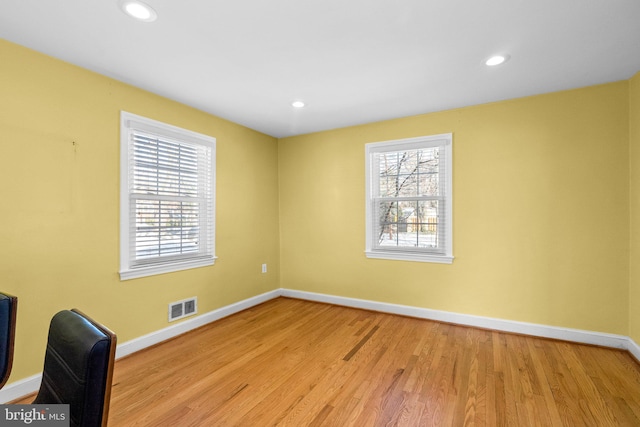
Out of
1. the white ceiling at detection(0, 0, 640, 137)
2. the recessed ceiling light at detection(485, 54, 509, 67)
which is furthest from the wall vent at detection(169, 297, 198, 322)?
the recessed ceiling light at detection(485, 54, 509, 67)

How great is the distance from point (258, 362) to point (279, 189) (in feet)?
8.78

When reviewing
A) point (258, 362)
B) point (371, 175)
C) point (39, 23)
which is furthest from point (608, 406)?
point (39, 23)

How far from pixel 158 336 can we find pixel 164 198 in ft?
4.54

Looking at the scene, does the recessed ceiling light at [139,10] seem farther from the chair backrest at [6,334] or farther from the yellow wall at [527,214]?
the yellow wall at [527,214]

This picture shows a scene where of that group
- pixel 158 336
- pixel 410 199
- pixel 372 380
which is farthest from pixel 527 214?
pixel 158 336

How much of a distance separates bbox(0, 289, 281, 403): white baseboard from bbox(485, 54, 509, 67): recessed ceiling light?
3.73 metres

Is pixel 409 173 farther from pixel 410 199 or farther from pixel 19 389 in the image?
pixel 19 389

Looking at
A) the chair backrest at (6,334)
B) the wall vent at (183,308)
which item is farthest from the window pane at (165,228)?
the chair backrest at (6,334)

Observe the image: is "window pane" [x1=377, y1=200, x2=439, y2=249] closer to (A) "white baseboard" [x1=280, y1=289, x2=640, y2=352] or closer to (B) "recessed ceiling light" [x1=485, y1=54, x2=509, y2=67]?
(A) "white baseboard" [x1=280, y1=289, x2=640, y2=352]

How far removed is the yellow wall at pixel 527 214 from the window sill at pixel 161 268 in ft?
6.31

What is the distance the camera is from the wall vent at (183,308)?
3.05 m

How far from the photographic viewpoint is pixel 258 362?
254 cm

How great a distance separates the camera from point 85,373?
0.81 meters

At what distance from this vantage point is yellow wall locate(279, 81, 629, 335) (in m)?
2.73
